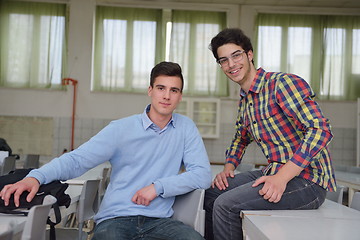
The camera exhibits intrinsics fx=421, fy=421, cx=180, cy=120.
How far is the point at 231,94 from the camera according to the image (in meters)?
8.05

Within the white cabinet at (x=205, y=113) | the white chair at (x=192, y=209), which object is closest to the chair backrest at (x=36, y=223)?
the white chair at (x=192, y=209)

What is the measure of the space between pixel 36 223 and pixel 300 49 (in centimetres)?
762

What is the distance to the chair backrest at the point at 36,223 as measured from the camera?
1.10m

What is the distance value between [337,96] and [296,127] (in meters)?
6.67

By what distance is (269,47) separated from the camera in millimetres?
8086

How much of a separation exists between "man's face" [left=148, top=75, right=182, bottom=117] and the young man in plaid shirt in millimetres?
256

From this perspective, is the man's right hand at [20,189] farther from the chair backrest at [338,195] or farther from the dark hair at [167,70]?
the chair backrest at [338,195]

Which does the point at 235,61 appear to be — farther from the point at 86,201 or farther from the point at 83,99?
the point at 83,99

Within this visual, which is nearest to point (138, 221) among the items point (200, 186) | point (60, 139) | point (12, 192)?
point (200, 186)

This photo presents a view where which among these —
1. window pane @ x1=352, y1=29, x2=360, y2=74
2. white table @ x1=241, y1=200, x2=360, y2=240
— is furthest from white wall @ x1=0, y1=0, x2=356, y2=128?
white table @ x1=241, y1=200, x2=360, y2=240

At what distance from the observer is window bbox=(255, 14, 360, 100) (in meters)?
8.01

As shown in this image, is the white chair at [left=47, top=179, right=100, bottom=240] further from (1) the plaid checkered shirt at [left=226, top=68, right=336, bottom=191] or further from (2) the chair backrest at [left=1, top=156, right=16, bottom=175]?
(2) the chair backrest at [left=1, top=156, right=16, bottom=175]

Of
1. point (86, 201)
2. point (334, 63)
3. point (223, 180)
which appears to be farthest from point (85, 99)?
point (223, 180)

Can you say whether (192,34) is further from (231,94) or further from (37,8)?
(37,8)
